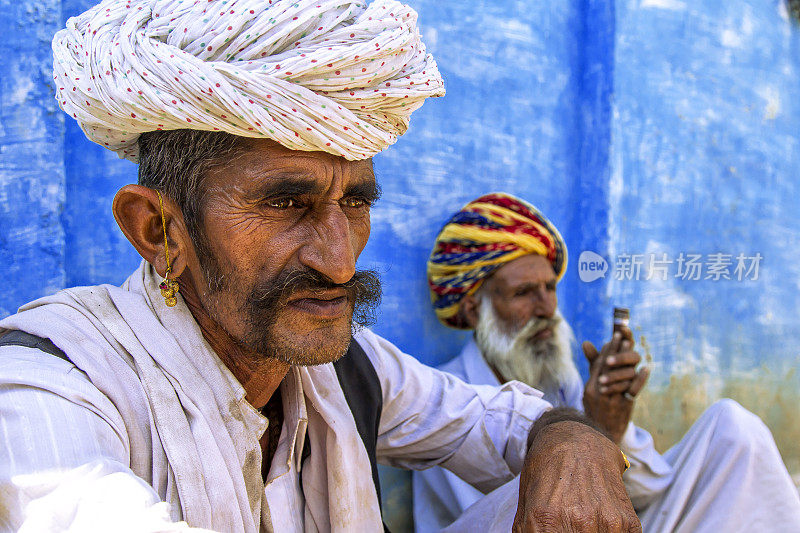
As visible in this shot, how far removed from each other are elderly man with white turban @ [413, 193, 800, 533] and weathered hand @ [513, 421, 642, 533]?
0.19 meters

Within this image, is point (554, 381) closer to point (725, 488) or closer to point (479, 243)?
point (479, 243)

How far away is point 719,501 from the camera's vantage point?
238 cm

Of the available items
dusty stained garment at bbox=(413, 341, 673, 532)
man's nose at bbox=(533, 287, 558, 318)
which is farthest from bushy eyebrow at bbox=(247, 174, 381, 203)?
man's nose at bbox=(533, 287, 558, 318)

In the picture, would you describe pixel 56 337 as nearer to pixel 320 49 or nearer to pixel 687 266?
pixel 320 49

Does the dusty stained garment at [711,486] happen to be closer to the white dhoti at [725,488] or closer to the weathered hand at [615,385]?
the white dhoti at [725,488]

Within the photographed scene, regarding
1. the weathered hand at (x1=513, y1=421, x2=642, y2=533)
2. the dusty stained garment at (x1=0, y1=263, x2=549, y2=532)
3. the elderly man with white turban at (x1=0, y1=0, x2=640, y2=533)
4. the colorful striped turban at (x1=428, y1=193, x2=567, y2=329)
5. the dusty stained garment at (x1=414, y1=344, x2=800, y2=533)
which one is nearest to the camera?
the dusty stained garment at (x1=0, y1=263, x2=549, y2=532)

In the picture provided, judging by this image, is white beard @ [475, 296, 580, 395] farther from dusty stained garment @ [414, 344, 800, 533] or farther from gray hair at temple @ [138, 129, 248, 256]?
gray hair at temple @ [138, 129, 248, 256]

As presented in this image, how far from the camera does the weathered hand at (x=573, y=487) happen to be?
67.9 inches

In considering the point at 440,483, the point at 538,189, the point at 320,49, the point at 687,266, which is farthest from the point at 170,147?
the point at 687,266

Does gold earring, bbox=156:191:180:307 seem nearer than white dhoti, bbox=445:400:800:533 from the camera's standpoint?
Yes

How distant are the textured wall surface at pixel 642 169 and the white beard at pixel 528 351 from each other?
252 mm

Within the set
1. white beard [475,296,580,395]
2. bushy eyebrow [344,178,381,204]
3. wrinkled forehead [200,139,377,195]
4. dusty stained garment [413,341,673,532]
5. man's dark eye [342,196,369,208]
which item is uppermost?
wrinkled forehead [200,139,377,195]

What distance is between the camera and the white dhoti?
2309 mm

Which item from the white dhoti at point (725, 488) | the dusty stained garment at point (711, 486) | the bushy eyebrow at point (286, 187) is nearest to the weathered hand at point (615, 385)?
the dusty stained garment at point (711, 486)
